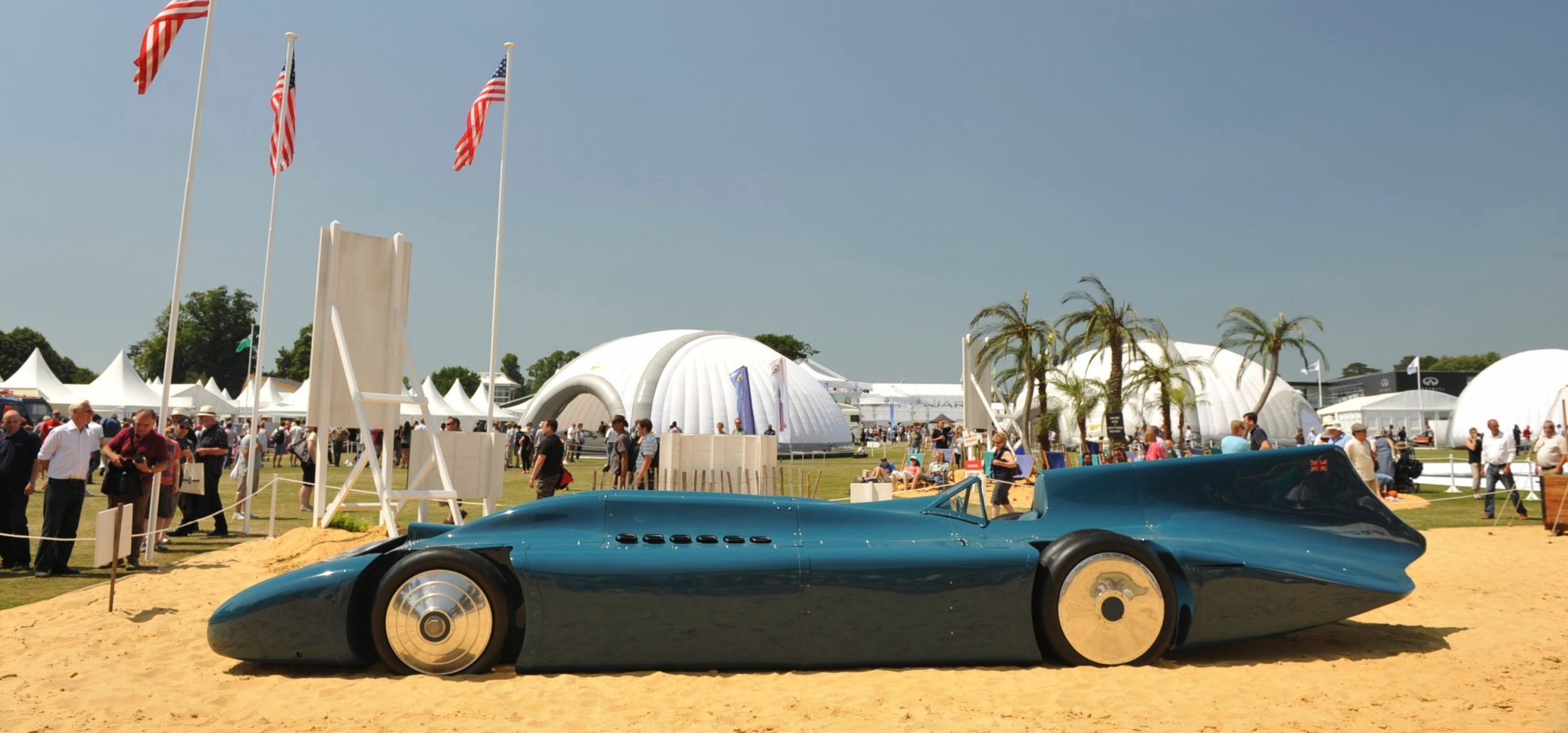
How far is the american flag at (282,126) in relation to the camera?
16.7m

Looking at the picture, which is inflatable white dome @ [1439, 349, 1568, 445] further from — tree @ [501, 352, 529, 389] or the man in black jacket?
tree @ [501, 352, 529, 389]

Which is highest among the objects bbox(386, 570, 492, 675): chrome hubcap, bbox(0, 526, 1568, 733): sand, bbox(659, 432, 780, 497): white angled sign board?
bbox(659, 432, 780, 497): white angled sign board

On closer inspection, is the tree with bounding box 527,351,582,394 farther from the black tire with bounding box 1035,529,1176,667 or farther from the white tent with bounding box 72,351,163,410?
the black tire with bounding box 1035,529,1176,667

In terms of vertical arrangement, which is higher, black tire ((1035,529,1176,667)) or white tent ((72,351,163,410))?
white tent ((72,351,163,410))

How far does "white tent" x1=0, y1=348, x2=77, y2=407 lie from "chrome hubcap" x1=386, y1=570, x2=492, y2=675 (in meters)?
36.9

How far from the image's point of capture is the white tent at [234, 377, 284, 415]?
4394 centimetres

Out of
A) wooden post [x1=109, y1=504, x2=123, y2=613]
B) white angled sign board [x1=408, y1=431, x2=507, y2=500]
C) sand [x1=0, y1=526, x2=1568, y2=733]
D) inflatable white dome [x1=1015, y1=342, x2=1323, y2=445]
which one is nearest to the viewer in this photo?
sand [x1=0, y1=526, x2=1568, y2=733]

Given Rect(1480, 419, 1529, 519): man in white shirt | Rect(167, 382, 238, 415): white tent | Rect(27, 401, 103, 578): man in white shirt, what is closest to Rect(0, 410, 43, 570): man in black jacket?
Rect(27, 401, 103, 578): man in white shirt

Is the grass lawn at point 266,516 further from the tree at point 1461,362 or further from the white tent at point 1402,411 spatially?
the tree at point 1461,362

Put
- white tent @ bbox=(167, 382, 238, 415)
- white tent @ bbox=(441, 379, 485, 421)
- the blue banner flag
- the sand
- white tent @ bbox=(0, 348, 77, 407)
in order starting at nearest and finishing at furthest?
the sand
the blue banner flag
white tent @ bbox=(0, 348, 77, 407)
white tent @ bbox=(167, 382, 238, 415)
white tent @ bbox=(441, 379, 485, 421)

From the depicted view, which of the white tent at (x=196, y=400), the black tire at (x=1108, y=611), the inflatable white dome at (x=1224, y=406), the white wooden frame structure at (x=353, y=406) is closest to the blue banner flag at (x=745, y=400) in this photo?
the white wooden frame structure at (x=353, y=406)

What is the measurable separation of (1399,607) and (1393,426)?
69.1 metres

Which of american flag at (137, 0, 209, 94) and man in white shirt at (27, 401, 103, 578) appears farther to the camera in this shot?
american flag at (137, 0, 209, 94)

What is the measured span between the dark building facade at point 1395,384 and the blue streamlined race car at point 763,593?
86.8 metres
